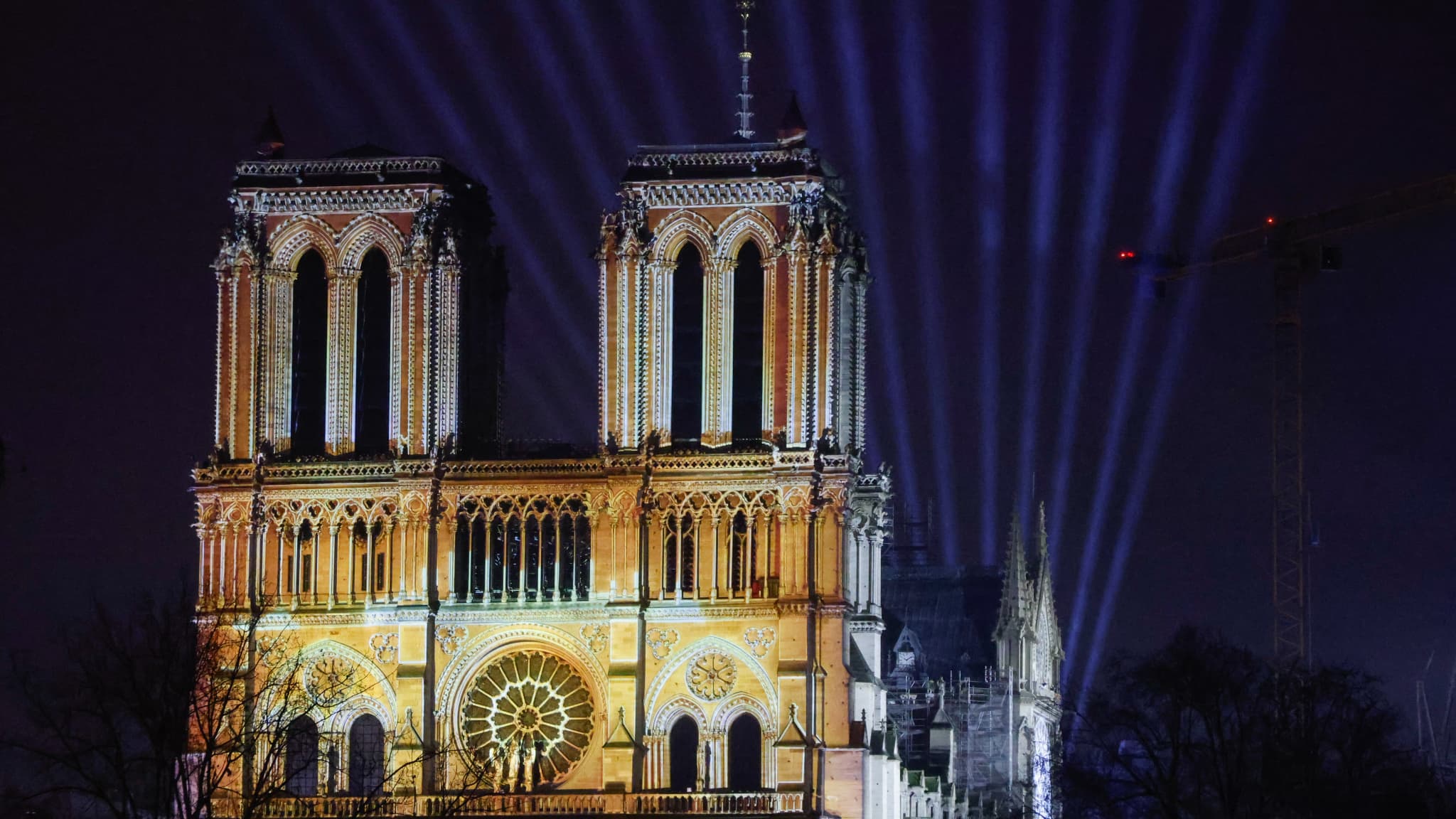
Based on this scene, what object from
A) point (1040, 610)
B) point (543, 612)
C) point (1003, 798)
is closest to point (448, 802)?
point (543, 612)

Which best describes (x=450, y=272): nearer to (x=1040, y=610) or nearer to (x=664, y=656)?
(x=664, y=656)

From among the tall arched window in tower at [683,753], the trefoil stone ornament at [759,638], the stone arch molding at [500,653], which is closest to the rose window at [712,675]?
the trefoil stone ornament at [759,638]

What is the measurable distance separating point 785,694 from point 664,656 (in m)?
4.03

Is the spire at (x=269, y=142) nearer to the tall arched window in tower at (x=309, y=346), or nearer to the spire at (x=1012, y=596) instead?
the tall arched window in tower at (x=309, y=346)

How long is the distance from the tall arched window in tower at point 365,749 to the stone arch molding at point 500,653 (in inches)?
94.3

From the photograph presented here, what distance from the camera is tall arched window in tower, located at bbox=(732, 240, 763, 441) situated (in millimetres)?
105938

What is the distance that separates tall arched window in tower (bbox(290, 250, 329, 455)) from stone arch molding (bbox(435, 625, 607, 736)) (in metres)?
8.54

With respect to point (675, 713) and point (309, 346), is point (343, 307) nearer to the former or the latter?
point (309, 346)

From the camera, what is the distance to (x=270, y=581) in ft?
349

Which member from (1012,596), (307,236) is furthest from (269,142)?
(1012,596)

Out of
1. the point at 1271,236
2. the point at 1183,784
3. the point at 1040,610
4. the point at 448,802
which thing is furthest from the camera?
the point at 1040,610

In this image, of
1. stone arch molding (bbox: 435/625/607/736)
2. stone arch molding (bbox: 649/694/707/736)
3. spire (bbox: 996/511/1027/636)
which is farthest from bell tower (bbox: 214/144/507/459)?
spire (bbox: 996/511/1027/636)

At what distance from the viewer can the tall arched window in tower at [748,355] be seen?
106m

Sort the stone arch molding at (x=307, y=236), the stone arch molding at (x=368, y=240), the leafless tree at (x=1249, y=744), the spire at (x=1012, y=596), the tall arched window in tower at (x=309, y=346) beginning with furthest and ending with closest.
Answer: the spire at (x=1012, y=596), the tall arched window in tower at (x=309, y=346), the stone arch molding at (x=307, y=236), the stone arch molding at (x=368, y=240), the leafless tree at (x=1249, y=744)
